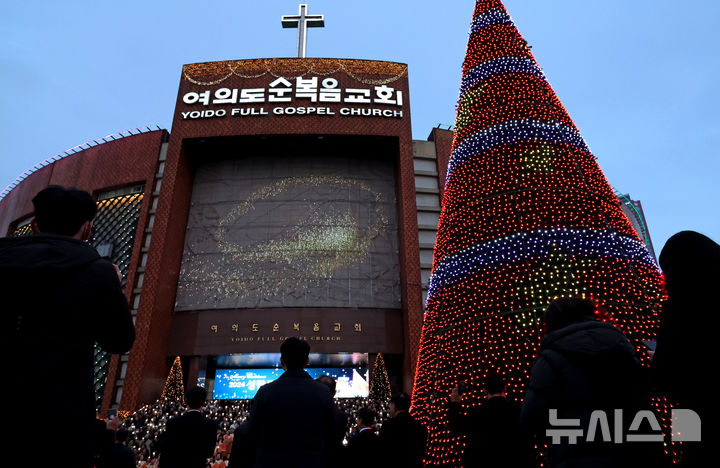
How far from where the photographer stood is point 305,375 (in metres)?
2.69

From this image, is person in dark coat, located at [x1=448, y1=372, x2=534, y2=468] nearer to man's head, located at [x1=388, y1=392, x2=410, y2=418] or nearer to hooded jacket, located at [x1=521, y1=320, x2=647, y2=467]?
man's head, located at [x1=388, y1=392, x2=410, y2=418]

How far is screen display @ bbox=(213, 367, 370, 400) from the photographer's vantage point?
21875mm

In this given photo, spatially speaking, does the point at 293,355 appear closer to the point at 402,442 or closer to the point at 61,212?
the point at 61,212

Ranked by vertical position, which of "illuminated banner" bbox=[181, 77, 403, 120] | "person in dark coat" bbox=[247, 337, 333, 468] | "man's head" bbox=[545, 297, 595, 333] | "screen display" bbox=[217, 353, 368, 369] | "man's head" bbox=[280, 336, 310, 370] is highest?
"illuminated banner" bbox=[181, 77, 403, 120]

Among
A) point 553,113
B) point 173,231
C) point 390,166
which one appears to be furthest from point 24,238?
point 390,166

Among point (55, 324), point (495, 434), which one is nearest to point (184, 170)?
point (495, 434)

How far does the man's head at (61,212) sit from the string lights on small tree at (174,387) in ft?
66.5

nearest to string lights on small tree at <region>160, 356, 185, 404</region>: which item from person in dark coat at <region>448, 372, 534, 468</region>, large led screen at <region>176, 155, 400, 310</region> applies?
large led screen at <region>176, 155, 400, 310</region>

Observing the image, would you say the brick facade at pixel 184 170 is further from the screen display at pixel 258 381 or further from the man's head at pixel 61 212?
A: the man's head at pixel 61 212

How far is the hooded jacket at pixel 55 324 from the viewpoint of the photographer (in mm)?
1365

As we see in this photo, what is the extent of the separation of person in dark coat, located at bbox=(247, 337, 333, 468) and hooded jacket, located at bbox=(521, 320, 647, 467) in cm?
117

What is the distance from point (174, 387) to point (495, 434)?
20.4 metres

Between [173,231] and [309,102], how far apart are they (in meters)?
10.5

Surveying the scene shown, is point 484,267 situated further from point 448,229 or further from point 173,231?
point 173,231
